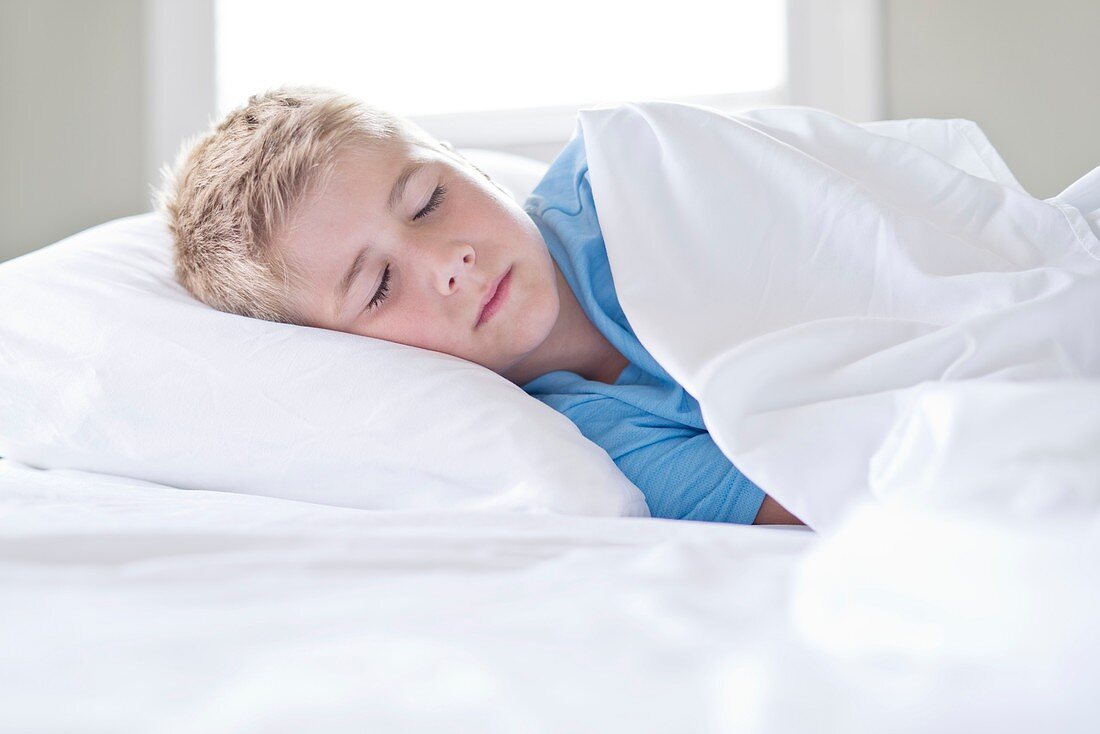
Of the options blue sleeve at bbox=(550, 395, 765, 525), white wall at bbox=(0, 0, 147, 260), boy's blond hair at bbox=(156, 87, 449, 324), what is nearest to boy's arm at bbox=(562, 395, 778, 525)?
blue sleeve at bbox=(550, 395, 765, 525)

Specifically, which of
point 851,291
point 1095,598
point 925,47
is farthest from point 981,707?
point 925,47

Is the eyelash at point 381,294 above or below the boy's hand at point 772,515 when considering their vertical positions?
above

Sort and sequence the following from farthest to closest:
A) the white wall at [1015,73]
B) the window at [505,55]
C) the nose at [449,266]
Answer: the window at [505,55]
the white wall at [1015,73]
the nose at [449,266]

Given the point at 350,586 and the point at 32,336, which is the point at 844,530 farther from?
the point at 32,336

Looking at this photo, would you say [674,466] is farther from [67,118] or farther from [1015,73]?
[67,118]

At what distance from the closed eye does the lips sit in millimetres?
96

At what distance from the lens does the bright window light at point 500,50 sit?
189 centimetres

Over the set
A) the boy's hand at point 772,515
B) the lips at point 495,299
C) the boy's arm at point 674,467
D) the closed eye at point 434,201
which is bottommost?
the boy's hand at point 772,515

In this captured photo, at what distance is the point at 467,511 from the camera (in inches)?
26.7

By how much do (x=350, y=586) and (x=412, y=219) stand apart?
1.69 ft

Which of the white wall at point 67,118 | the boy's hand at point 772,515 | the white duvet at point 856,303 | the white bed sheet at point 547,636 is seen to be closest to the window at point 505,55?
the white wall at point 67,118

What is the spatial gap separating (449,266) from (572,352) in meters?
0.20

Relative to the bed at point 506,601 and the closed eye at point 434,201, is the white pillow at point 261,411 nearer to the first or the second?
the bed at point 506,601

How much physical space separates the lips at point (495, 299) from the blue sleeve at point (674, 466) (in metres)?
0.14
